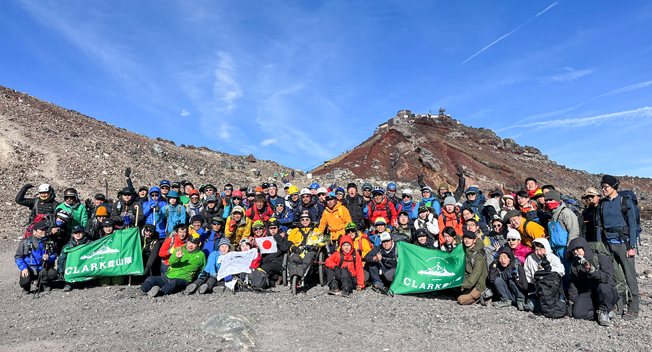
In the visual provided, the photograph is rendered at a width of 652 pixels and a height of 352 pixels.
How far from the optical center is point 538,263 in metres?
6.31

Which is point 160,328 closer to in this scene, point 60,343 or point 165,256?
point 60,343

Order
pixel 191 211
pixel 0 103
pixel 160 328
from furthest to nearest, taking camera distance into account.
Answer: pixel 0 103 < pixel 191 211 < pixel 160 328

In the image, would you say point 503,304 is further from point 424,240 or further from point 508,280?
point 424,240

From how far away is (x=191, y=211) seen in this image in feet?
31.4

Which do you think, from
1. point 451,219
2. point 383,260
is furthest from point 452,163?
point 383,260

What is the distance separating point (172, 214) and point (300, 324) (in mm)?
5282

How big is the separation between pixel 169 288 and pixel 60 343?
2.28 metres

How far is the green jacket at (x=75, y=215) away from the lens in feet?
28.6

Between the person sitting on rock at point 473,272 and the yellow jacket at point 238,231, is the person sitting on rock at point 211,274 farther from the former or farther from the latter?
the person sitting on rock at point 473,272

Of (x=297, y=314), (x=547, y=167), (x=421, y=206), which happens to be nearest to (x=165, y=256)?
(x=297, y=314)

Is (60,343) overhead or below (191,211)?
below

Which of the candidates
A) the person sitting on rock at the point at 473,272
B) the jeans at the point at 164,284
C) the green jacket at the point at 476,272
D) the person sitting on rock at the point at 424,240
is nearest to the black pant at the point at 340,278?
the person sitting on rock at the point at 424,240

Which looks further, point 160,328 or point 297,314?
point 297,314

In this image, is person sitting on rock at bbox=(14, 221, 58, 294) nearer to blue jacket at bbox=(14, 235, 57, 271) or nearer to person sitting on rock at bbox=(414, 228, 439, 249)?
blue jacket at bbox=(14, 235, 57, 271)
